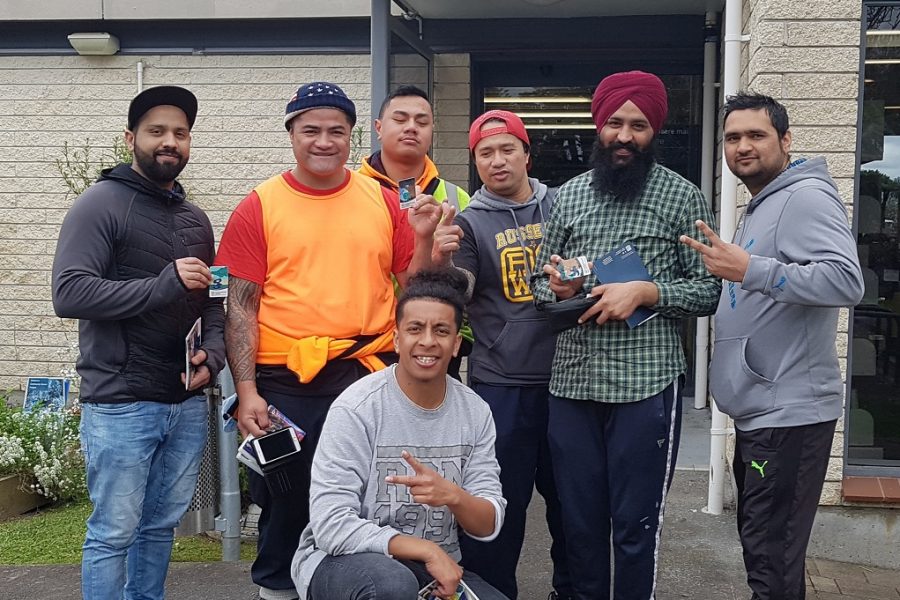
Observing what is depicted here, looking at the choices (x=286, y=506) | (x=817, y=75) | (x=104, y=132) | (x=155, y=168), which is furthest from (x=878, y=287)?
(x=104, y=132)

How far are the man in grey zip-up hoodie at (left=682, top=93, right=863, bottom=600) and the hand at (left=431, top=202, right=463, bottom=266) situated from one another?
33.4 inches

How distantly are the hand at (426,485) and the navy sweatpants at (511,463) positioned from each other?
2.34 ft

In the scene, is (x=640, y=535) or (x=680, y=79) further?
(x=680, y=79)

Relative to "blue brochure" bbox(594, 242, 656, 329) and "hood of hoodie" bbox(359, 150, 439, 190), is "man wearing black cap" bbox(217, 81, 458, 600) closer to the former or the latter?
"hood of hoodie" bbox(359, 150, 439, 190)

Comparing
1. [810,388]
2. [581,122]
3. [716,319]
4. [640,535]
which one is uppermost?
[581,122]

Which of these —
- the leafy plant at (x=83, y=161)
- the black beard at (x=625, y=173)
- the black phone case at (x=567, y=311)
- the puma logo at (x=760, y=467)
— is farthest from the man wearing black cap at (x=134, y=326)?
the leafy plant at (x=83, y=161)

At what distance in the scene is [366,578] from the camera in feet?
8.86

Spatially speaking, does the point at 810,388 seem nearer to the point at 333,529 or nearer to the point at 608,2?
the point at 333,529

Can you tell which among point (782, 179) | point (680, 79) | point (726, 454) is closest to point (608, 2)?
point (680, 79)

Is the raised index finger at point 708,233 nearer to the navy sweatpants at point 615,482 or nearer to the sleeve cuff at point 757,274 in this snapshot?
the sleeve cuff at point 757,274

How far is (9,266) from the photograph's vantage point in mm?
7516

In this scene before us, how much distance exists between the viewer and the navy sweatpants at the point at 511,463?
3.47 metres

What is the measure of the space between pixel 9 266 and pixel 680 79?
6035 millimetres

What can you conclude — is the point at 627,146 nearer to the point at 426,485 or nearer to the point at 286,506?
the point at 426,485
